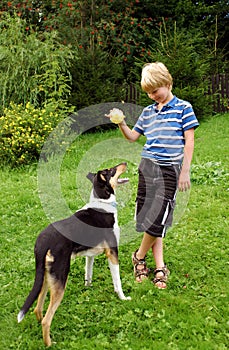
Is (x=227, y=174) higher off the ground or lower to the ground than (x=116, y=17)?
lower

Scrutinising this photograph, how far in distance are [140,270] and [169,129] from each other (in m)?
1.38

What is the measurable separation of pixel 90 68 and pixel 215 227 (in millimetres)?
7440

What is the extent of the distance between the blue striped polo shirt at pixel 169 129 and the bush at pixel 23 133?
4573 millimetres

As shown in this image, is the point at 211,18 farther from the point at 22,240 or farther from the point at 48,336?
the point at 48,336

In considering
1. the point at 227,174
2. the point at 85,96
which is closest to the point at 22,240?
the point at 227,174

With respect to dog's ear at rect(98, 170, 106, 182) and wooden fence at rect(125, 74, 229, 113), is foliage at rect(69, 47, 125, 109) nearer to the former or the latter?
wooden fence at rect(125, 74, 229, 113)

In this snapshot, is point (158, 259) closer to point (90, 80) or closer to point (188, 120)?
point (188, 120)

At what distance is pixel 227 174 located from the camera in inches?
259

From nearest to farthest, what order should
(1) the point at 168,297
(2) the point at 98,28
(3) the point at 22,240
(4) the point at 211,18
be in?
(1) the point at 168,297, (3) the point at 22,240, (2) the point at 98,28, (4) the point at 211,18

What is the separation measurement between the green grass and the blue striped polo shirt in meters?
1.12

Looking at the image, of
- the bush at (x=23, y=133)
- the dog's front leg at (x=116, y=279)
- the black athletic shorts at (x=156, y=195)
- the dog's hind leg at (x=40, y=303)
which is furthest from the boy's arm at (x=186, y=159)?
the bush at (x=23, y=133)

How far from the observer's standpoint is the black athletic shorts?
11.6ft

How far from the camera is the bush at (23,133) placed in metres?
7.75

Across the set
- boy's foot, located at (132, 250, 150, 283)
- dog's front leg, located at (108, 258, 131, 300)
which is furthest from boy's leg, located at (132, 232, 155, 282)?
dog's front leg, located at (108, 258, 131, 300)
